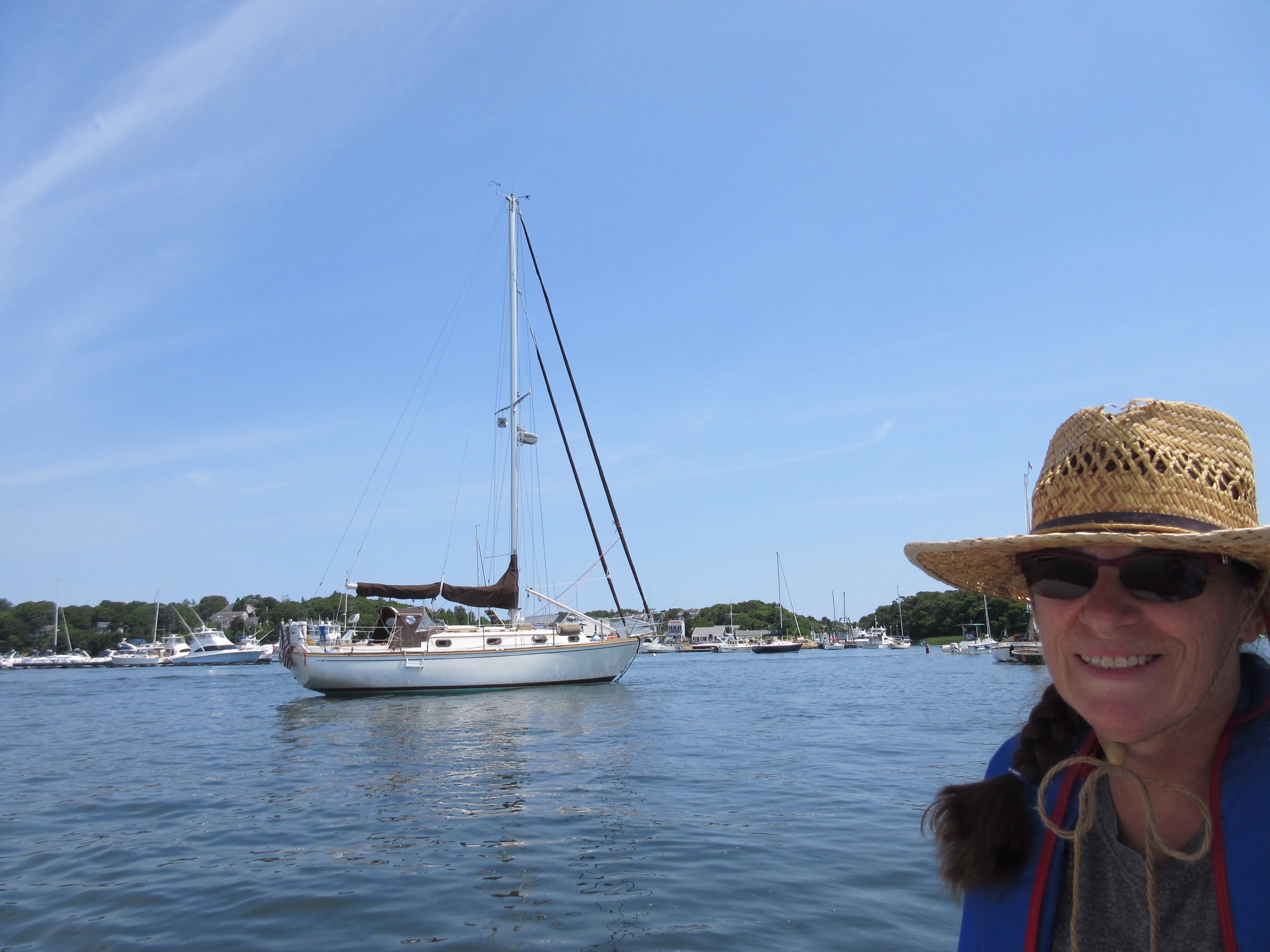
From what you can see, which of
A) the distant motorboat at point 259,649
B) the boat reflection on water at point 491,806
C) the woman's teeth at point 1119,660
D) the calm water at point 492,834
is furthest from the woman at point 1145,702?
the distant motorboat at point 259,649

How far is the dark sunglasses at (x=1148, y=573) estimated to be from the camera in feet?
4.66

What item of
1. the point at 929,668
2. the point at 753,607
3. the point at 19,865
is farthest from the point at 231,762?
the point at 753,607

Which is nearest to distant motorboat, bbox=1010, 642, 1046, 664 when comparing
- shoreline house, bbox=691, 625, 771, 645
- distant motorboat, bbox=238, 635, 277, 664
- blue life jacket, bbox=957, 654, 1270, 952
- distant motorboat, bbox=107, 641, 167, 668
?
blue life jacket, bbox=957, 654, 1270, 952

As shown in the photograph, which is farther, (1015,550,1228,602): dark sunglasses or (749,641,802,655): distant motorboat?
(749,641,802,655): distant motorboat

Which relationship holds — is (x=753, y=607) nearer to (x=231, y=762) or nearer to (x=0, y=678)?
(x=0, y=678)

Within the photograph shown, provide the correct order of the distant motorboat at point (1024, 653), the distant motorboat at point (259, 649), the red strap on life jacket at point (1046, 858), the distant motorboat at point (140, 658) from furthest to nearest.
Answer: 1. the distant motorboat at point (140, 658)
2. the distant motorboat at point (259, 649)
3. the distant motorboat at point (1024, 653)
4. the red strap on life jacket at point (1046, 858)

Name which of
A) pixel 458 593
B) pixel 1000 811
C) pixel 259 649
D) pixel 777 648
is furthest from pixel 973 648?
pixel 1000 811

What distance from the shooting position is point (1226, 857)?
138 centimetres

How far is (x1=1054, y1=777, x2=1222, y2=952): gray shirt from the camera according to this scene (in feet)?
4.68

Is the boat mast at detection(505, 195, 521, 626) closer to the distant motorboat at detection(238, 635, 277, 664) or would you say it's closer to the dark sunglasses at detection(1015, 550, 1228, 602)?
the dark sunglasses at detection(1015, 550, 1228, 602)

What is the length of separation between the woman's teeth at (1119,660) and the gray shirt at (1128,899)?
0.28 meters

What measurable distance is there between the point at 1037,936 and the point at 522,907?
201 inches

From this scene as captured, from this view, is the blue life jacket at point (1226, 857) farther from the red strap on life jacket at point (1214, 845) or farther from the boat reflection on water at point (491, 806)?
the boat reflection on water at point (491, 806)

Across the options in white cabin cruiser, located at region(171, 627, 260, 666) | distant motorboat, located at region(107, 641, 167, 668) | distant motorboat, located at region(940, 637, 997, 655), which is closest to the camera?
distant motorboat, located at region(940, 637, 997, 655)
